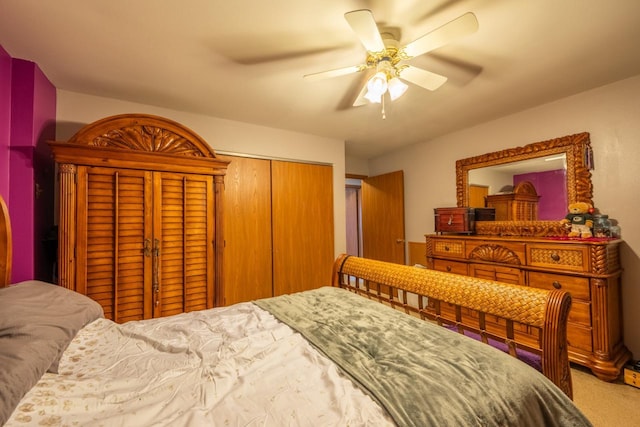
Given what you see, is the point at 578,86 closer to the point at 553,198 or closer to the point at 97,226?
the point at 553,198

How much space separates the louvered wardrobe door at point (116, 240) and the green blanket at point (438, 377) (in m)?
1.48

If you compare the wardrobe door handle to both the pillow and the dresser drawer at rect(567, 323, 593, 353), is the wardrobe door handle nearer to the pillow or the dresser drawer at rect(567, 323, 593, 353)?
the pillow

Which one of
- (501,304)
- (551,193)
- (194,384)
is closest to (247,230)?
(194,384)

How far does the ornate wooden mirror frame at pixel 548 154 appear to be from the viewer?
232 centimetres

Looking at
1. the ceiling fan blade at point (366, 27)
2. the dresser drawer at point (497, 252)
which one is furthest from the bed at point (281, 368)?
the dresser drawer at point (497, 252)

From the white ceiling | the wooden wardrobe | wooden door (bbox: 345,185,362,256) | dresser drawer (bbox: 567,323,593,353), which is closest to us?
the white ceiling

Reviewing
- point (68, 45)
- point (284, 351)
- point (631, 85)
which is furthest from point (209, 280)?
point (631, 85)

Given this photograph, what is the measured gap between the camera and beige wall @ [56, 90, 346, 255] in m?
2.28

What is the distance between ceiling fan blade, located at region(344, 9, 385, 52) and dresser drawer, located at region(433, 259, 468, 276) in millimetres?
2280

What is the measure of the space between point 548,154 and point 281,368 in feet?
10.0

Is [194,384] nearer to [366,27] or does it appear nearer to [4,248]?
[4,248]

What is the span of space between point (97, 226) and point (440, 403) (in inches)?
90.8

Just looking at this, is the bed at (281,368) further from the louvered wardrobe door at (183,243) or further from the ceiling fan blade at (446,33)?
the ceiling fan blade at (446,33)

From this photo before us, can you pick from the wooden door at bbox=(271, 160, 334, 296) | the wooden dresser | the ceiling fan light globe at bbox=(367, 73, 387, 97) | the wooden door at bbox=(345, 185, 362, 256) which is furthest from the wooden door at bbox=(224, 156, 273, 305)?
the wooden door at bbox=(345, 185, 362, 256)
